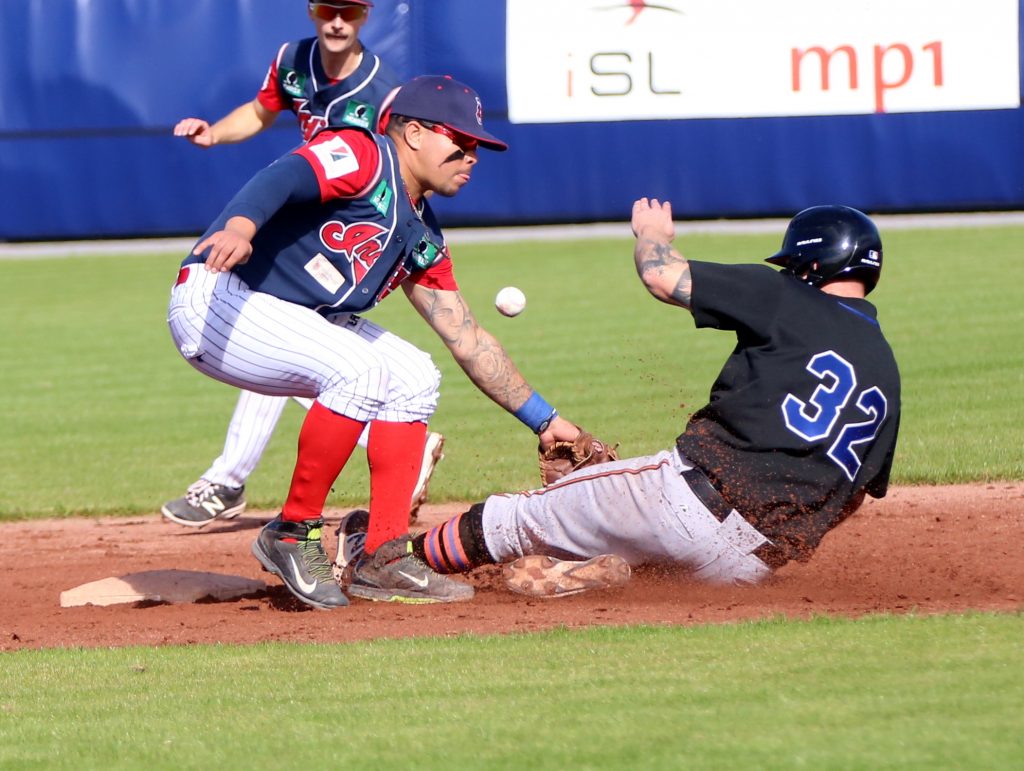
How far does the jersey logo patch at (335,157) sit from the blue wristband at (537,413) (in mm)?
1114

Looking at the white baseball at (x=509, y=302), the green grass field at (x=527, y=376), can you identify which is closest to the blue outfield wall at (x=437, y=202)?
the green grass field at (x=527, y=376)

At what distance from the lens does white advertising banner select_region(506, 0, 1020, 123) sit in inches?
586

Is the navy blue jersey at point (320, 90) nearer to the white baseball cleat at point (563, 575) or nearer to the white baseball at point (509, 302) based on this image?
the white baseball at point (509, 302)

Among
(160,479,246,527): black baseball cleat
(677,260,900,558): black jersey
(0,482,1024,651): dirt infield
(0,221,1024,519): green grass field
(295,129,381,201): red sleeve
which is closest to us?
(677,260,900,558): black jersey

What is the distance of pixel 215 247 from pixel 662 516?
4.98ft

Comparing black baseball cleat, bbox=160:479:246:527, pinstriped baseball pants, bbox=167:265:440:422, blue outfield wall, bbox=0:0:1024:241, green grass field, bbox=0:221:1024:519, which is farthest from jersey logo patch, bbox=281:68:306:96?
blue outfield wall, bbox=0:0:1024:241

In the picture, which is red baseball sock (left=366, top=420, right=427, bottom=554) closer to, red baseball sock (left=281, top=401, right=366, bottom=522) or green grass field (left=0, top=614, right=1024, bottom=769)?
red baseball sock (left=281, top=401, right=366, bottom=522)

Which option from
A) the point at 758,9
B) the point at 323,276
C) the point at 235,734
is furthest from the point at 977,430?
the point at 758,9

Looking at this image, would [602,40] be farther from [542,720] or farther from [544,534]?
Result: [542,720]

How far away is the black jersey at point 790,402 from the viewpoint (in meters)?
4.37

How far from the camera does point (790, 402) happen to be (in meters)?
4.41

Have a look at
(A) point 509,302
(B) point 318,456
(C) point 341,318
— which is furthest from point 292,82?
(B) point 318,456

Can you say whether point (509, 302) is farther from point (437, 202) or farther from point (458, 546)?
point (437, 202)

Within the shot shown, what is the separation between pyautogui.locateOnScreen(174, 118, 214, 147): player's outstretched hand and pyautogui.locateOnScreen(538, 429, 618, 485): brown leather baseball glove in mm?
2206
